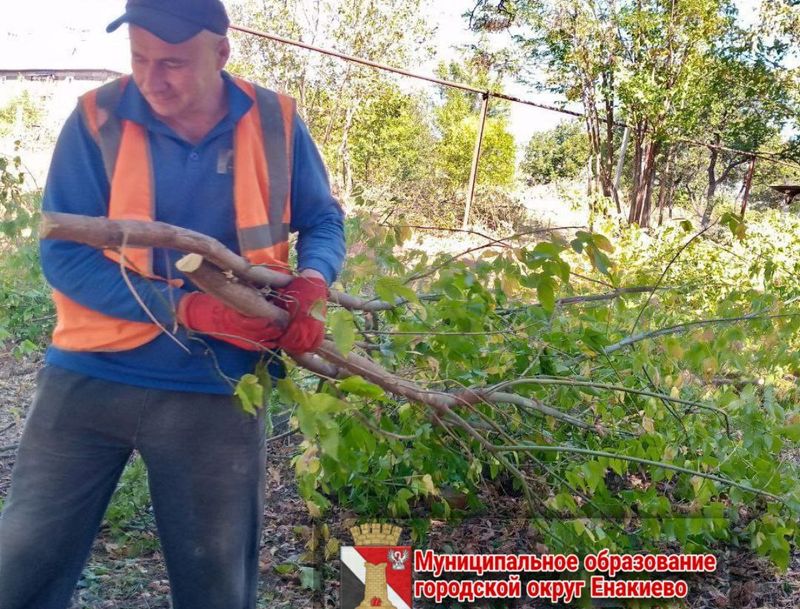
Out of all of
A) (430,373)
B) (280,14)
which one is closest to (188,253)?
(430,373)

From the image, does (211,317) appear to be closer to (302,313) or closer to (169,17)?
(302,313)

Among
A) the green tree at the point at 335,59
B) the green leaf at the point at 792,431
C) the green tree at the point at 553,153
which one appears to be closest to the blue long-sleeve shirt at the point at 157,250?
the green leaf at the point at 792,431

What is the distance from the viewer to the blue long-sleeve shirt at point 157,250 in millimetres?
1617

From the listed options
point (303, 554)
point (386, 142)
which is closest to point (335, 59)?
point (386, 142)

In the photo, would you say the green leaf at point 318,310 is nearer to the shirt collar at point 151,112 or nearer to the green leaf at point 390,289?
the green leaf at point 390,289

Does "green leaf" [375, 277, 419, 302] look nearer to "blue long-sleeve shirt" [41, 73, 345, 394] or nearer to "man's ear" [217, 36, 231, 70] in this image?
"blue long-sleeve shirt" [41, 73, 345, 394]

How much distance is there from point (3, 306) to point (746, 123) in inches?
743

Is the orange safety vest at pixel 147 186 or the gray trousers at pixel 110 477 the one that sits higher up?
the orange safety vest at pixel 147 186

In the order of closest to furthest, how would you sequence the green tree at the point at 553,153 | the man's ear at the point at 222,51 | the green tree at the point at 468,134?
1. the man's ear at the point at 222,51
2. the green tree at the point at 468,134
3. the green tree at the point at 553,153

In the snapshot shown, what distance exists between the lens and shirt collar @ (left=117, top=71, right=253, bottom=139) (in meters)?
1.67

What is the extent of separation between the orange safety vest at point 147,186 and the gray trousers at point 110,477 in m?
0.11

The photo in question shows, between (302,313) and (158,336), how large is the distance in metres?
0.31

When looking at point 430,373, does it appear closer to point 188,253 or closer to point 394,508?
point 394,508

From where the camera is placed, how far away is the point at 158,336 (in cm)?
168
